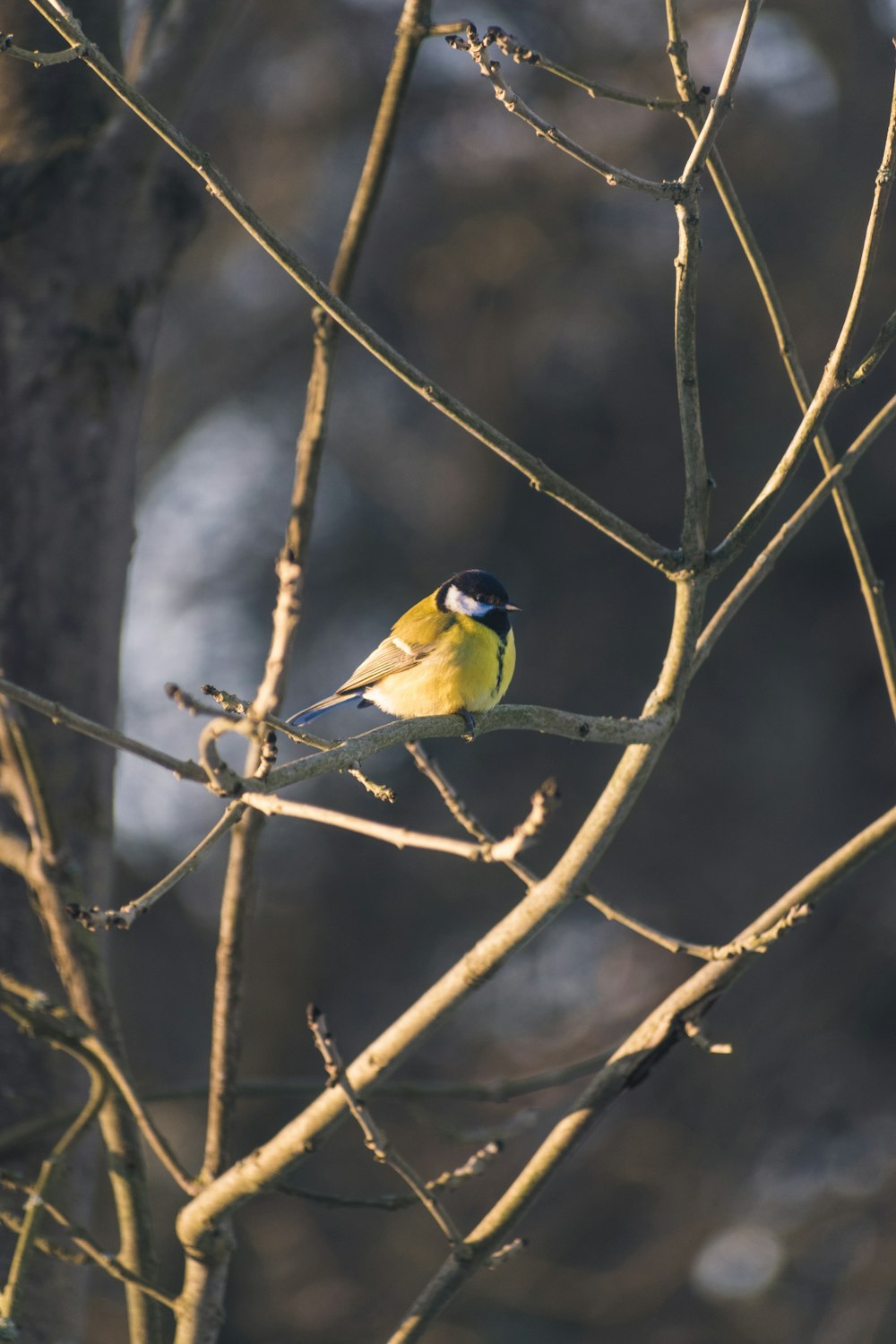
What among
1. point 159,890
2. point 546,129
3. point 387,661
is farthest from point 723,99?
point 387,661

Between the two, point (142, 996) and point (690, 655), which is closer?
point (690, 655)

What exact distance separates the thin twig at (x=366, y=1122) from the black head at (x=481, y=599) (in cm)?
173

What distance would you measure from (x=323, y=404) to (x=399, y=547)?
691 cm

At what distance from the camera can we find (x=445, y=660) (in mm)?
3152

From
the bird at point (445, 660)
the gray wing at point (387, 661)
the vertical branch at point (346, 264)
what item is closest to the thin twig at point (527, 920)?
the vertical branch at point (346, 264)

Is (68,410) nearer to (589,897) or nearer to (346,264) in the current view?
(346,264)

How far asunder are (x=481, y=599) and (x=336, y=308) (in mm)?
1856

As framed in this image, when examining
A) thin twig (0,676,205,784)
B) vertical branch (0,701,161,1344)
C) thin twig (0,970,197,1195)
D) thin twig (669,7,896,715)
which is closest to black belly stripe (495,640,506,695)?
thin twig (669,7,896,715)

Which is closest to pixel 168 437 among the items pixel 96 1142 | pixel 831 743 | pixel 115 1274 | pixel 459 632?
pixel 831 743

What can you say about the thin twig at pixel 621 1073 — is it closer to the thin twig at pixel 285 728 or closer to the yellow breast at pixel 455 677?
the thin twig at pixel 285 728

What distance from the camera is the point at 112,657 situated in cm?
289

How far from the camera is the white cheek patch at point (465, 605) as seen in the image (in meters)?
3.51

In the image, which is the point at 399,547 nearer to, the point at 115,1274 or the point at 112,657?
the point at 112,657

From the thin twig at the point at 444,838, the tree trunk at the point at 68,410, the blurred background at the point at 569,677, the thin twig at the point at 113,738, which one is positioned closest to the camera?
the thin twig at the point at 444,838
